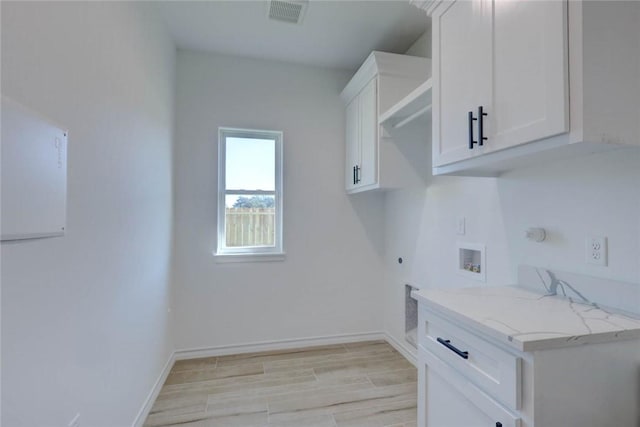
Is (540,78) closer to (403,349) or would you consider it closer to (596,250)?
(596,250)

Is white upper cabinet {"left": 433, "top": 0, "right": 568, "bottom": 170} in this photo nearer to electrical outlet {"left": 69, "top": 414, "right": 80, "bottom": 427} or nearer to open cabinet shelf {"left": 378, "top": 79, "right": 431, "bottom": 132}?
open cabinet shelf {"left": 378, "top": 79, "right": 431, "bottom": 132}

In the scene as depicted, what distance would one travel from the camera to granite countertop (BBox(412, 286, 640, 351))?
94cm

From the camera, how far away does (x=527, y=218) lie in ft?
5.36

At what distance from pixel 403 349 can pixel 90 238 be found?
2665mm

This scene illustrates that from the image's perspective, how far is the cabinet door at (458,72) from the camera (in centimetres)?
132

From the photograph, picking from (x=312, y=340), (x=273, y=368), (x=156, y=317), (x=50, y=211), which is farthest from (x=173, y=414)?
(x=50, y=211)

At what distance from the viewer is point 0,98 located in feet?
2.61

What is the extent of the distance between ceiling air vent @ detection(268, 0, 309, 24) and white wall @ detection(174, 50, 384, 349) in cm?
73

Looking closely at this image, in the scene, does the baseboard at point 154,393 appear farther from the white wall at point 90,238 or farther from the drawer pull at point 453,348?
the drawer pull at point 453,348

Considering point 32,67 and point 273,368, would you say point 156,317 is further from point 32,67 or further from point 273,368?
point 32,67

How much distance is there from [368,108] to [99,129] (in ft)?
6.51

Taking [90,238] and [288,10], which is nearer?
[90,238]

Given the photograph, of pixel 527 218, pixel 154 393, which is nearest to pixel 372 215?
pixel 527 218

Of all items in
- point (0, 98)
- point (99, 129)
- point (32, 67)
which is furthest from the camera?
point (99, 129)
